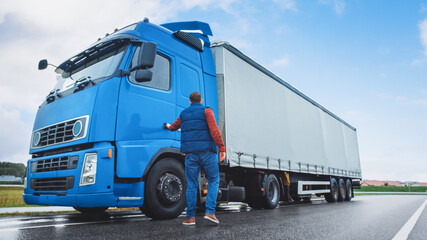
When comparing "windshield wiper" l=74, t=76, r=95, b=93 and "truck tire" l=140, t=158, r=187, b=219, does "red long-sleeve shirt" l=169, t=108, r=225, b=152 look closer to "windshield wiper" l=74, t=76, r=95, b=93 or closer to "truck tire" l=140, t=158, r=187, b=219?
"truck tire" l=140, t=158, r=187, b=219

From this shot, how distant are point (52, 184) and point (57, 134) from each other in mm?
725

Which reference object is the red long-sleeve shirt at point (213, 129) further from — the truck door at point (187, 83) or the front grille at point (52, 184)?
the front grille at point (52, 184)

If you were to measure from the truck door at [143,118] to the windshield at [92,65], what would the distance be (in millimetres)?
313

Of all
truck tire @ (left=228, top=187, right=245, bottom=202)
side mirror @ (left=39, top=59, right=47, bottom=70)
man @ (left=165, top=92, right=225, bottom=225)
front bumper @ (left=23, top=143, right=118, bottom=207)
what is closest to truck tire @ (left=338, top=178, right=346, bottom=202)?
truck tire @ (left=228, top=187, right=245, bottom=202)

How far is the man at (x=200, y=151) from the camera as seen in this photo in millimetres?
4418

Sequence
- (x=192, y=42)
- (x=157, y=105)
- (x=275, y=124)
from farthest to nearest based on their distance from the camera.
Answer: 1. (x=275, y=124)
2. (x=192, y=42)
3. (x=157, y=105)

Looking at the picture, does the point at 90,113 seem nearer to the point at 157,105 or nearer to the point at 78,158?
the point at 78,158

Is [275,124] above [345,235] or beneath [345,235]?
above

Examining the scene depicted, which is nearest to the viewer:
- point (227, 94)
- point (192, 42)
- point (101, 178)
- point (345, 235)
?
point (345, 235)

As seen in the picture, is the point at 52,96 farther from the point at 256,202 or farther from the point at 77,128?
the point at 256,202

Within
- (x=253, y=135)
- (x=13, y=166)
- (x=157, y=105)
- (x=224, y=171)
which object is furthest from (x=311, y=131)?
(x=13, y=166)

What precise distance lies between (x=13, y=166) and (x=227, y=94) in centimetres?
8732

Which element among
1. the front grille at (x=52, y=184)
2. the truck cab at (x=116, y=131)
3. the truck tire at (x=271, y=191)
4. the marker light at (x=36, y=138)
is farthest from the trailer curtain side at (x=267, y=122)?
the marker light at (x=36, y=138)

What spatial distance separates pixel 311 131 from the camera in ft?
37.2
